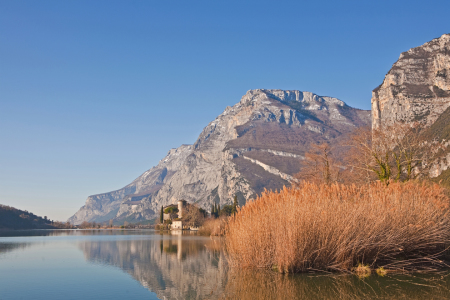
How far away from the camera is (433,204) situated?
46.8ft

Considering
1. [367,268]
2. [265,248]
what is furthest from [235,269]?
[367,268]

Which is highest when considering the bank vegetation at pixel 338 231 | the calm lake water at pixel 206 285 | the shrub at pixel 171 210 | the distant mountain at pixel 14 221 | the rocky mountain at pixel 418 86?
the rocky mountain at pixel 418 86

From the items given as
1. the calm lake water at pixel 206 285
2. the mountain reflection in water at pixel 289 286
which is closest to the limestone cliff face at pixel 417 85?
the mountain reflection in water at pixel 289 286

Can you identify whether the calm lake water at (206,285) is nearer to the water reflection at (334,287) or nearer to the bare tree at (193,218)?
the water reflection at (334,287)

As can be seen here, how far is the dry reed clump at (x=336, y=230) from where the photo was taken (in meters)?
12.1

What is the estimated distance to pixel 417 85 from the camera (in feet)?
485

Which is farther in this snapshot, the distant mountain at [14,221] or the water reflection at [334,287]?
the distant mountain at [14,221]

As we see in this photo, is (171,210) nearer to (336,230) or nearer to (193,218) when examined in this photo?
(193,218)

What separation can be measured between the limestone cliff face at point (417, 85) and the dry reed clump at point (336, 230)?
11596 cm

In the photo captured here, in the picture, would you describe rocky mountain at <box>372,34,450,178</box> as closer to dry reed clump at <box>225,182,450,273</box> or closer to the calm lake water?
dry reed clump at <box>225,182,450,273</box>

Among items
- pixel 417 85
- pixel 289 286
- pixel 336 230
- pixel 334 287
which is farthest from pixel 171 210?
pixel 334 287

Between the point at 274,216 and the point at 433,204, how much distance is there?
20.6 feet

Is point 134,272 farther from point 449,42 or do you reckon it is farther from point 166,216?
point 449,42

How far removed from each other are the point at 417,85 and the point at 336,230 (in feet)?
510
